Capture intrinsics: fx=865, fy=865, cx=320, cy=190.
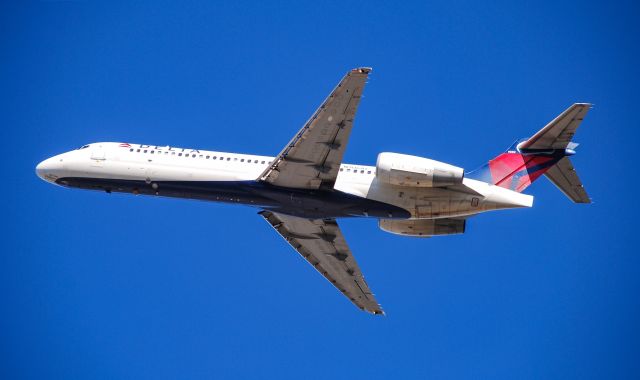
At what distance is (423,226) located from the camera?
42.9 m

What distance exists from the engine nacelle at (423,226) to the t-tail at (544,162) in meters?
2.68

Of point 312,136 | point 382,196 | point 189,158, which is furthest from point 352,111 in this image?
point 189,158

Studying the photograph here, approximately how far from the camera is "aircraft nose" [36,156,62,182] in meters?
43.7

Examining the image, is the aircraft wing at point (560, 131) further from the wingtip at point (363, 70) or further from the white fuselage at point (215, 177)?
the wingtip at point (363, 70)

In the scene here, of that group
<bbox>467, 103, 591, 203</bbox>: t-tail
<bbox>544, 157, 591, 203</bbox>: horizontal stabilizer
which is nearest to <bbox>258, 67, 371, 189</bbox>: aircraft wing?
<bbox>467, 103, 591, 203</bbox>: t-tail

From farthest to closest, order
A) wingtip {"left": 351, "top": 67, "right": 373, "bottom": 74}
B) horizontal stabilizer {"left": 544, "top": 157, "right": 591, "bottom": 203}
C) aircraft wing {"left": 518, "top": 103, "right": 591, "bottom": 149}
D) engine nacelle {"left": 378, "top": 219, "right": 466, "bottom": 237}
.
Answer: engine nacelle {"left": 378, "top": 219, "right": 466, "bottom": 237} < horizontal stabilizer {"left": 544, "top": 157, "right": 591, "bottom": 203} < aircraft wing {"left": 518, "top": 103, "right": 591, "bottom": 149} < wingtip {"left": 351, "top": 67, "right": 373, "bottom": 74}

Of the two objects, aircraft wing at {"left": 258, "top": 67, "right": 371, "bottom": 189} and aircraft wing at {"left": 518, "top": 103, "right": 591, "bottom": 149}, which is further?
aircraft wing at {"left": 518, "top": 103, "right": 591, "bottom": 149}

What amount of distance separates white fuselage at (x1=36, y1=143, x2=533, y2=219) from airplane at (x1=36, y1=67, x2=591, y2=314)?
47 mm

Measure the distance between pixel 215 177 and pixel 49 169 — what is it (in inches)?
360

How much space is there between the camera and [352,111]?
3659cm

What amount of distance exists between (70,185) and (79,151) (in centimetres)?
180

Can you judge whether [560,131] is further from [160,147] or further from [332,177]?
[160,147]

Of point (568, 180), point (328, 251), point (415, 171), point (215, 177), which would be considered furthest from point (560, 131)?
point (215, 177)

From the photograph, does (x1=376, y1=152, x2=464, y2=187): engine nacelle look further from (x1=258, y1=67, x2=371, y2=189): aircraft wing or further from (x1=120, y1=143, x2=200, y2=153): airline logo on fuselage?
(x1=120, y1=143, x2=200, y2=153): airline logo on fuselage
